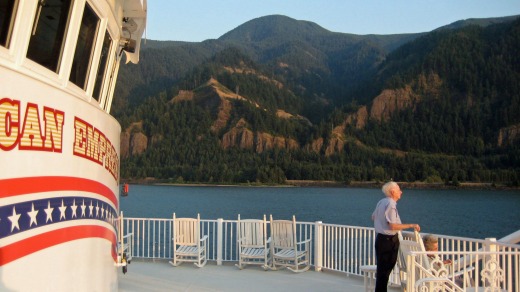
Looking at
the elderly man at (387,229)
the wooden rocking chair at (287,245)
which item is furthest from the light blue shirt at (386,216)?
the wooden rocking chair at (287,245)

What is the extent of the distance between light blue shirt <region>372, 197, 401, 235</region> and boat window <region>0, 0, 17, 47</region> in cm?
425

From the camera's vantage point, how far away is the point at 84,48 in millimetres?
4367

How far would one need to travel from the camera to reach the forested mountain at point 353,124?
127875mm

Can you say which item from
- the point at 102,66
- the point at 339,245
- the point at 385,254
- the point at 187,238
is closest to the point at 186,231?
the point at 187,238

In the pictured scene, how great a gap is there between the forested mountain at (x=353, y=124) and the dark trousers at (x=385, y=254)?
118m

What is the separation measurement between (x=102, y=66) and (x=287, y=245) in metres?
6.05

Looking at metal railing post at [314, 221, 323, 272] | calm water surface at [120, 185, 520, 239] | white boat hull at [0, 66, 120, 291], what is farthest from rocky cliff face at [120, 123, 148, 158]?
white boat hull at [0, 66, 120, 291]

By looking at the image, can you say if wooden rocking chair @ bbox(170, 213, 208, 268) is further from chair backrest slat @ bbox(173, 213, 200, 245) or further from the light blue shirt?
the light blue shirt

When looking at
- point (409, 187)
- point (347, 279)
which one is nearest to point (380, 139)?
point (409, 187)

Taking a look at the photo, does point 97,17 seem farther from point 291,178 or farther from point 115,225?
point 291,178

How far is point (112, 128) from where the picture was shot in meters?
5.50

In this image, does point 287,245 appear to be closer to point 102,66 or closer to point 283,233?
point 283,233

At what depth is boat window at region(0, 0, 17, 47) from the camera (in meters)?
3.06

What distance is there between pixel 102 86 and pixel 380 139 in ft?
466
